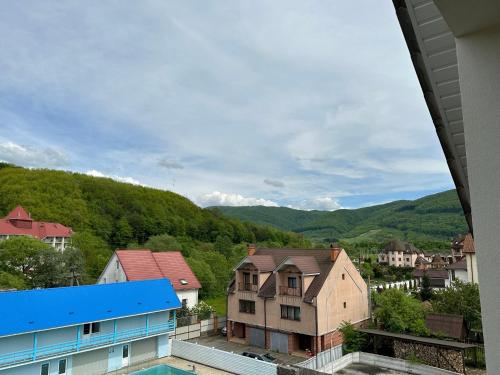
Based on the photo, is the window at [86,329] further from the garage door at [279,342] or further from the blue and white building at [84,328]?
the garage door at [279,342]

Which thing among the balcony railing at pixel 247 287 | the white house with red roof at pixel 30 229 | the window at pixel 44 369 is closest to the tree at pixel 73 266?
the window at pixel 44 369

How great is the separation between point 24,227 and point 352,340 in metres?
67.3

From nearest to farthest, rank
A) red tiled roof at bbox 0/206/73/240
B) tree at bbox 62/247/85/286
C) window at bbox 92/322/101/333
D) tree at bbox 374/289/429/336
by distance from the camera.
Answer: window at bbox 92/322/101/333
tree at bbox 374/289/429/336
tree at bbox 62/247/85/286
red tiled roof at bbox 0/206/73/240

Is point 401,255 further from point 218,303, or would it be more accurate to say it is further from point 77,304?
point 77,304

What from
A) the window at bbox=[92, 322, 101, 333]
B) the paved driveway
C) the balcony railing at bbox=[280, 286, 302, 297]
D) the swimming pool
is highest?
the balcony railing at bbox=[280, 286, 302, 297]

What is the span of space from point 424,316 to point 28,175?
112m

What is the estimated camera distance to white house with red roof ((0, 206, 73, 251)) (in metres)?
66.2

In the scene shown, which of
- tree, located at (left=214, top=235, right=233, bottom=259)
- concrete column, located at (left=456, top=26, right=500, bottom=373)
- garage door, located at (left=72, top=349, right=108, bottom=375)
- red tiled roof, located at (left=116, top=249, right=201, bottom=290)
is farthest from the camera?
tree, located at (left=214, top=235, right=233, bottom=259)

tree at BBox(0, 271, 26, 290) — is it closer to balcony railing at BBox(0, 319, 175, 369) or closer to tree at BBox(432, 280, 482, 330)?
balcony railing at BBox(0, 319, 175, 369)

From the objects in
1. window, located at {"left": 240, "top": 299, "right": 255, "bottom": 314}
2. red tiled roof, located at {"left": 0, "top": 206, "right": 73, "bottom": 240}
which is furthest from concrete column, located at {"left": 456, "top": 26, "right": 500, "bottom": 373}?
red tiled roof, located at {"left": 0, "top": 206, "right": 73, "bottom": 240}

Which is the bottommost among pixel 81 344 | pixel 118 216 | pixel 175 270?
pixel 81 344

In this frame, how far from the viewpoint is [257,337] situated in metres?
26.1

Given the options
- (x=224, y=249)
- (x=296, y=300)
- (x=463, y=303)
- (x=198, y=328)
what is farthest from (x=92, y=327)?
(x=224, y=249)

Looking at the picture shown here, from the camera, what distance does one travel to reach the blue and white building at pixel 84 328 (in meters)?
18.7
